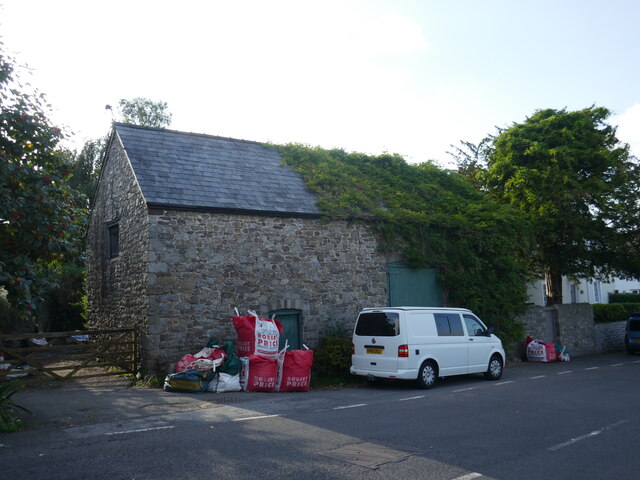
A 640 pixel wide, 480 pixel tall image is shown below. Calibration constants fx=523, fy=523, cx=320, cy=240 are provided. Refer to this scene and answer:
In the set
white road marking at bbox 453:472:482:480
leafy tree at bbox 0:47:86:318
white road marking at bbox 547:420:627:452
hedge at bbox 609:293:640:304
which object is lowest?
white road marking at bbox 547:420:627:452

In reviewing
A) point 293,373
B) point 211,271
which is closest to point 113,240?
point 211,271

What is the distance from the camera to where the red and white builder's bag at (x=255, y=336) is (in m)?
12.2

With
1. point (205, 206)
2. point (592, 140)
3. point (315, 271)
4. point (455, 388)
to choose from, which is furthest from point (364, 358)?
point (592, 140)

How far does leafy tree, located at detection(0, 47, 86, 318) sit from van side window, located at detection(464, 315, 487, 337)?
946 cm

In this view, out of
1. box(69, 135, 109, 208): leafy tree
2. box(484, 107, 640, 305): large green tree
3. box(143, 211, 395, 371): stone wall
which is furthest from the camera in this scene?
box(69, 135, 109, 208): leafy tree

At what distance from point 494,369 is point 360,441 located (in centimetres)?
808

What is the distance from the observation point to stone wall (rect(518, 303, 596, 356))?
20.0 meters

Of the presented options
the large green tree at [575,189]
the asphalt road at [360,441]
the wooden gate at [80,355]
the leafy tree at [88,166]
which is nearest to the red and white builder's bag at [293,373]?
the asphalt road at [360,441]

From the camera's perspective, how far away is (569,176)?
20.7 meters

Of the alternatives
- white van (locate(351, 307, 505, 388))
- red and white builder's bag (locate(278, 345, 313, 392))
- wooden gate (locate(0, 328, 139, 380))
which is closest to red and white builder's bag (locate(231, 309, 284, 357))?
red and white builder's bag (locate(278, 345, 313, 392))

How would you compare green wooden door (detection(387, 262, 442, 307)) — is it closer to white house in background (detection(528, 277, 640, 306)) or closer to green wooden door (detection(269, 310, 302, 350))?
green wooden door (detection(269, 310, 302, 350))

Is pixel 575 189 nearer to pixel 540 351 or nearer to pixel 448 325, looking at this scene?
pixel 540 351

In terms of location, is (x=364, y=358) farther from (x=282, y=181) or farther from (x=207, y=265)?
(x=282, y=181)

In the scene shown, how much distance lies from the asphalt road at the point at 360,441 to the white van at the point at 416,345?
1.11 m
